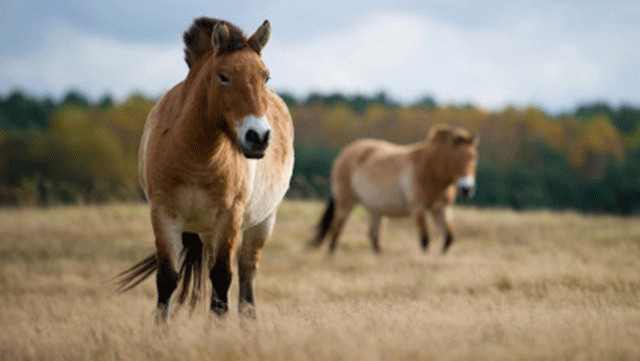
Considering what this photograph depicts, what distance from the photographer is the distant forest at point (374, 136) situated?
120ft

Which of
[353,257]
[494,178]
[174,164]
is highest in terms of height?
[174,164]

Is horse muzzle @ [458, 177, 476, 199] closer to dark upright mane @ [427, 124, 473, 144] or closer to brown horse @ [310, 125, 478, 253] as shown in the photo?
brown horse @ [310, 125, 478, 253]

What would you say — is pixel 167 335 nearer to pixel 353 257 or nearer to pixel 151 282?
pixel 151 282

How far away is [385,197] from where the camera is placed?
41.7 feet

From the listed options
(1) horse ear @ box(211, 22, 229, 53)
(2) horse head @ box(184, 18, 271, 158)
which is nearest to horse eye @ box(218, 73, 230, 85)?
(2) horse head @ box(184, 18, 271, 158)

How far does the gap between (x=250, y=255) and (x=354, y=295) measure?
1.78 metres

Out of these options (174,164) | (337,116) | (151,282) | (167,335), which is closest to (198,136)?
(174,164)

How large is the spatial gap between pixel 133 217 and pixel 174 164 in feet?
35.2

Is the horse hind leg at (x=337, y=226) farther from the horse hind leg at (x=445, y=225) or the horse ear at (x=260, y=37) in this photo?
the horse ear at (x=260, y=37)

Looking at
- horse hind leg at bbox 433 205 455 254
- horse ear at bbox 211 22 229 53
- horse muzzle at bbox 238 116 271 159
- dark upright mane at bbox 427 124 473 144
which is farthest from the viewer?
dark upright mane at bbox 427 124 473 144

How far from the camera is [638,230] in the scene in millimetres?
12352

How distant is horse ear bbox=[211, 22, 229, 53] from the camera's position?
4234mm

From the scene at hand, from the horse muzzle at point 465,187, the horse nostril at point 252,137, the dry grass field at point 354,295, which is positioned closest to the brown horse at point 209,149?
the horse nostril at point 252,137

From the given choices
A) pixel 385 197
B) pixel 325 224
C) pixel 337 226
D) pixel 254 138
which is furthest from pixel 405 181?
pixel 254 138
